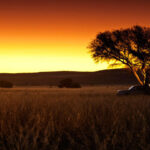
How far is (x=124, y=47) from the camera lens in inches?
1128

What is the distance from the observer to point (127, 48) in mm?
28547

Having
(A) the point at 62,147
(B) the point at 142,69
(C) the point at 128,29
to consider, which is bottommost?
(A) the point at 62,147

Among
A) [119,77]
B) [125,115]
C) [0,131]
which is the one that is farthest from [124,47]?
[119,77]

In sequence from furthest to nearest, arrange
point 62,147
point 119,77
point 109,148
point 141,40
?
point 119,77
point 141,40
point 62,147
point 109,148

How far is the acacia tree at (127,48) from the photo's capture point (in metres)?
28.0

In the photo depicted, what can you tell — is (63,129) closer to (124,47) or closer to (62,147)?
(62,147)

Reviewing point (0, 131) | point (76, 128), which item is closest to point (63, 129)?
point (76, 128)

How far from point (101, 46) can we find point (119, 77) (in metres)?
82.6

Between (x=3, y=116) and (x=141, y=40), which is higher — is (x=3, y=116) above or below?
below

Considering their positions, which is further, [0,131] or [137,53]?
[137,53]

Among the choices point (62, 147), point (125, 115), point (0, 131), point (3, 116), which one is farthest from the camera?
point (125, 115)

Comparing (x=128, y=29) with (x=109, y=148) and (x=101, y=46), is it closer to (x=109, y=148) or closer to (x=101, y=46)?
(x=101, y=46)

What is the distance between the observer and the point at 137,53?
28.1 metres

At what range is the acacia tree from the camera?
2800 centimetres
